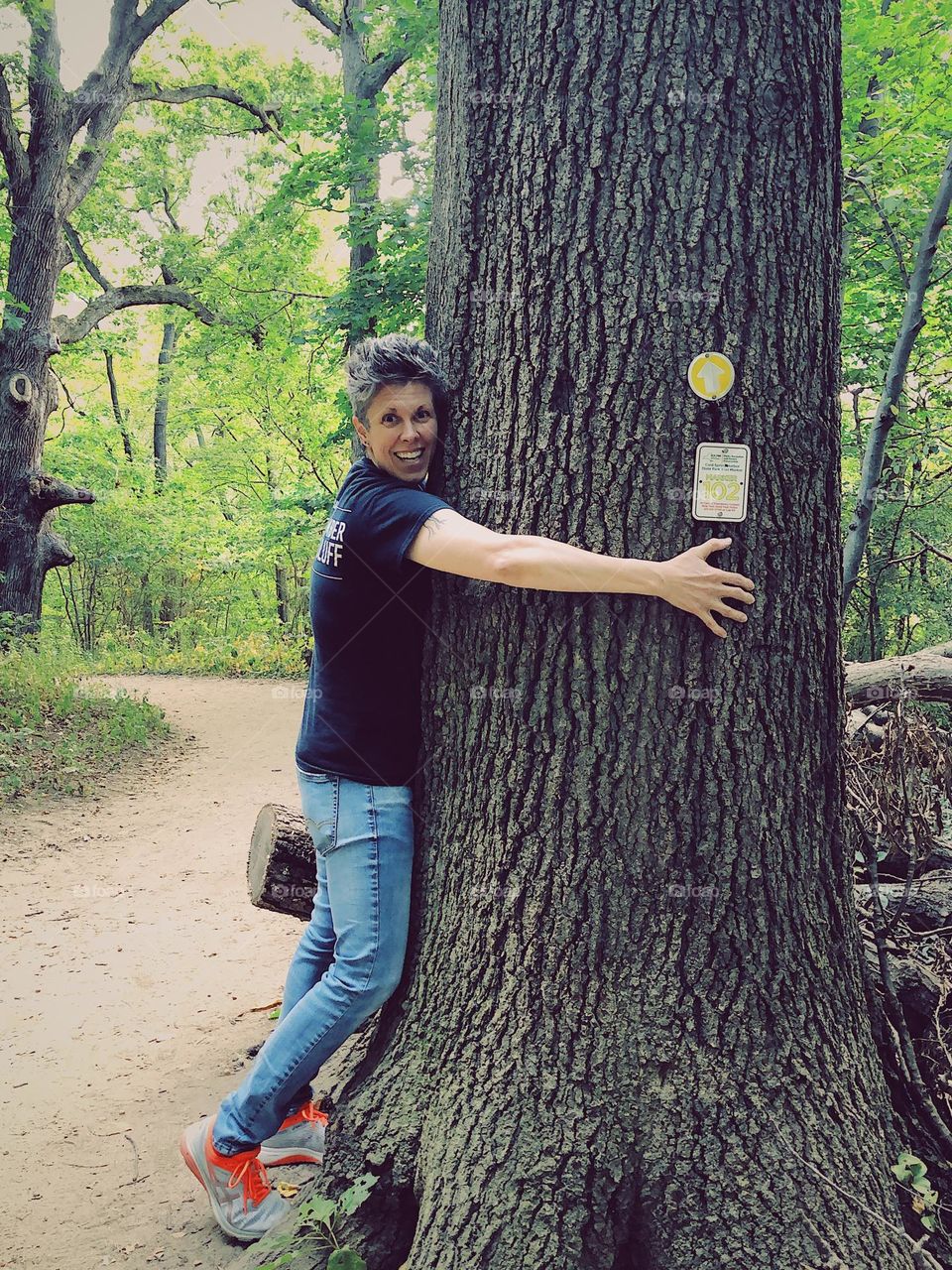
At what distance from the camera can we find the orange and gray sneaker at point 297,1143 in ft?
9.71

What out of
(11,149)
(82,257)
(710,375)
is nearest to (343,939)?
(710,375)

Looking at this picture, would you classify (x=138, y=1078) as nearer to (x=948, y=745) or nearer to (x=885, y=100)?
(x=948, y=745)

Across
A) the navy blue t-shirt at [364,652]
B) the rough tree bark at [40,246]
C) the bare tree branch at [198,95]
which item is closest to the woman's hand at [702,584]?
the navy blue t-shirt at [364,652]

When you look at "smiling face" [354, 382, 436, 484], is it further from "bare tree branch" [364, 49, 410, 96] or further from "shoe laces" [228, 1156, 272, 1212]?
"bare tree branch" [364, 49, 410, 96]

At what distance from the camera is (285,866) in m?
3.56

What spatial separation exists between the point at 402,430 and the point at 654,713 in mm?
969

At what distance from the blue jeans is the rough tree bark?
32.4ft

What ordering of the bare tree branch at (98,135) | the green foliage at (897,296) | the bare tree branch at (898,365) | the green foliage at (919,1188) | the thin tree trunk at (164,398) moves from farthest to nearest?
the thin tree trunk at (164,398) < the bare tree branch at (98,135) < the green foliage at (897,296) < the bare tree branch at (898,365) < the green foliage at (919,1188)

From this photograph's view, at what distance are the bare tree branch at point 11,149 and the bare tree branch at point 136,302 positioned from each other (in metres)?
1.89

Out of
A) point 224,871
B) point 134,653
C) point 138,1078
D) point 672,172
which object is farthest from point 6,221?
point 672,172

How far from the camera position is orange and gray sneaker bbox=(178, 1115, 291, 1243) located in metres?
2.68

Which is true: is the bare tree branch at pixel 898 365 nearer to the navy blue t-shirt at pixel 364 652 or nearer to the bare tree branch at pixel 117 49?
the navy blue t-shirt at pixel 364 652

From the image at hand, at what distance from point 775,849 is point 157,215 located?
23.4 meters

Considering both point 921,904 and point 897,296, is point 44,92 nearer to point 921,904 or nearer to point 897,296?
point 897,296
